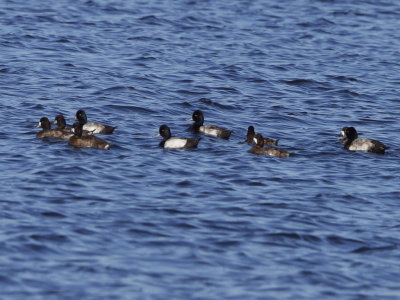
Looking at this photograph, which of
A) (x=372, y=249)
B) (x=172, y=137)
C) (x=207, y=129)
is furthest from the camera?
(x=207, y=129)

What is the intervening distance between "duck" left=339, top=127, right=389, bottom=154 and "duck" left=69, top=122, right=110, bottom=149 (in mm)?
5433

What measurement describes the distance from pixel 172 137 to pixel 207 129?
5.36ft

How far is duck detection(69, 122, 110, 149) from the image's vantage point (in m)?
21.9

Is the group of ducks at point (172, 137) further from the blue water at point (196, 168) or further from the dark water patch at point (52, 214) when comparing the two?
the dark water patch at point (52, 214)

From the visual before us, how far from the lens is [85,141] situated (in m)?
22.0

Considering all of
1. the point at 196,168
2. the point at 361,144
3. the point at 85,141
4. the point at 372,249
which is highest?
the point at 361,144

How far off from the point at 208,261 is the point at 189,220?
79.2 inches

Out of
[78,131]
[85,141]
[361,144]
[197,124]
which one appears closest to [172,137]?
[197,124]

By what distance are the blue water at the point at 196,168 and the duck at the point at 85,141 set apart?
0.27 meters

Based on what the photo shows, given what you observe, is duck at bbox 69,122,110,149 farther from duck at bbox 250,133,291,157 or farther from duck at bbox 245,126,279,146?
duck at bbox 245,126,279,146

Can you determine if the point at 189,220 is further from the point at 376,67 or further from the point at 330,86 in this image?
the point at 376,67

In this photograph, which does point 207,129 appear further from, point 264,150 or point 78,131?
point 78,131

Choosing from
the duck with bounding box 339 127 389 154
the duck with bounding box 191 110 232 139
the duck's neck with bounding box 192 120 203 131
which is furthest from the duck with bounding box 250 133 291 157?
the duck's neck with bounding box 192 120 203 131

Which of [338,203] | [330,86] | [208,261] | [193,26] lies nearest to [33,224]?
[208,261]
